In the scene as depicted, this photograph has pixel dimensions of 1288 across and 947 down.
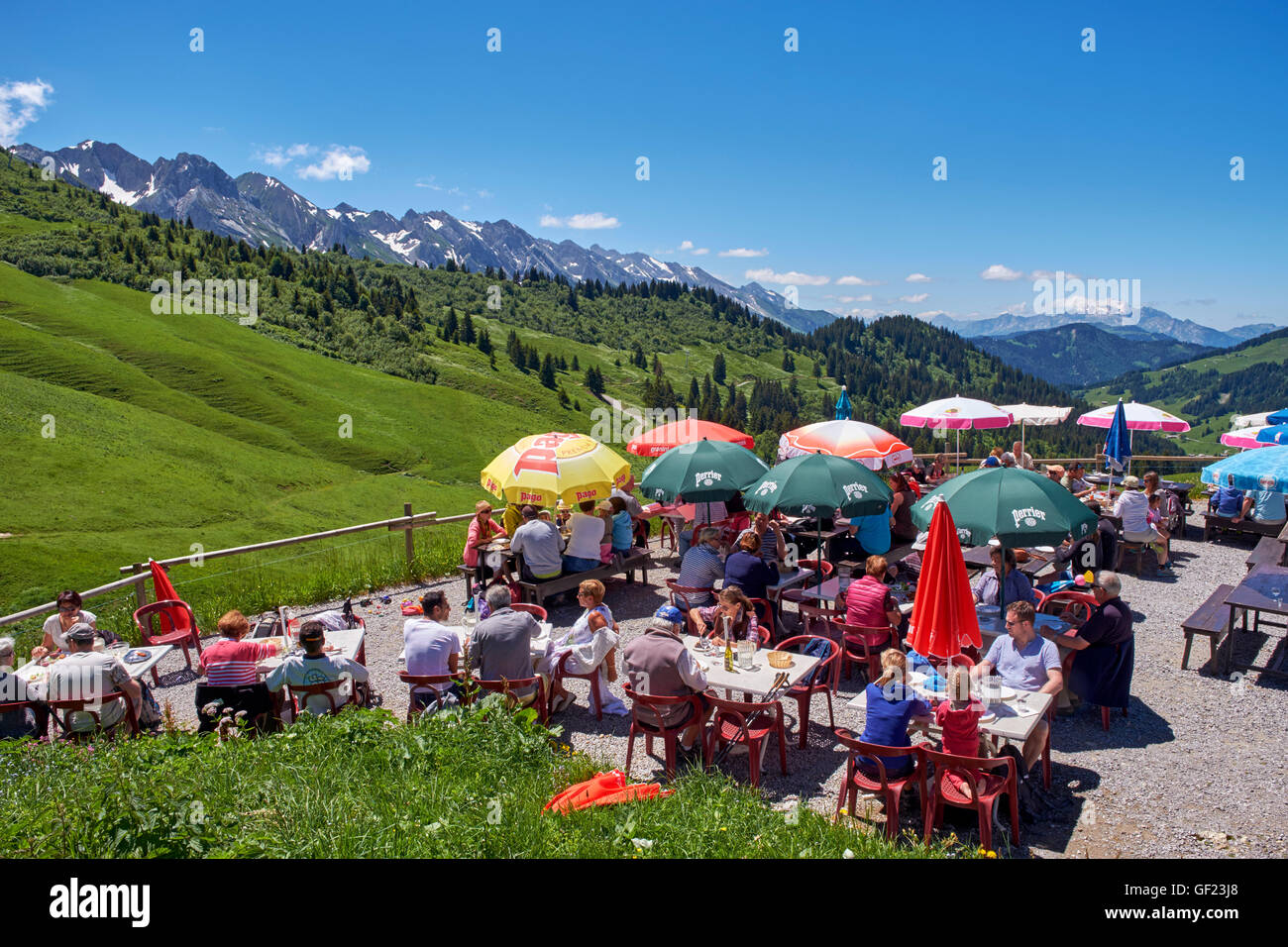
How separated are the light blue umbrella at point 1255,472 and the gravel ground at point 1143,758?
7.04 feet

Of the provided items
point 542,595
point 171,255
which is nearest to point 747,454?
point 542,595

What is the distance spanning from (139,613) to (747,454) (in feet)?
Answer: 29.4

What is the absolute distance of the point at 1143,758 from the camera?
7.55 metres

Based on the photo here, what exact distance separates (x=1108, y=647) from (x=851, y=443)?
7330mm

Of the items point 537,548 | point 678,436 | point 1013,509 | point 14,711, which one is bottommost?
point 14,711

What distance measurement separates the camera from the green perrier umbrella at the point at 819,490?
1017 cm

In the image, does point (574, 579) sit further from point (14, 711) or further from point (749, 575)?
point (14, 711)

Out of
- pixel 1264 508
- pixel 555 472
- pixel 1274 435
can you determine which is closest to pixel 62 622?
pixel 555 472

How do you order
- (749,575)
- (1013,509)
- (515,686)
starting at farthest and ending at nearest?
(749,575), (1013,509), (515,686)

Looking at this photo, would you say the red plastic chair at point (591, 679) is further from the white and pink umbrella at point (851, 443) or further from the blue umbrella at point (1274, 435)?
the blue umbrella at point (1274, 435)

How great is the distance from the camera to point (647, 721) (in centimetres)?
735

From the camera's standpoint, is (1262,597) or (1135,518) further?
(1135,518)

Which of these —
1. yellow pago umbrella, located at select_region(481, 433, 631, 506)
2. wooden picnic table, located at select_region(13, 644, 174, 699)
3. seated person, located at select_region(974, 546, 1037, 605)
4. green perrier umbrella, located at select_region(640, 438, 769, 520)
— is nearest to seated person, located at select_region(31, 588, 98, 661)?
wooden picnic table, located at select_region(13, 644, 174, 699)
